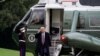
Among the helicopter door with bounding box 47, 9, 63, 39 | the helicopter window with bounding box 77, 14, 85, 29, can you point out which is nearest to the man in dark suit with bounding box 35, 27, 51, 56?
the helicopter window with bounding box 77, 14, 85, 29

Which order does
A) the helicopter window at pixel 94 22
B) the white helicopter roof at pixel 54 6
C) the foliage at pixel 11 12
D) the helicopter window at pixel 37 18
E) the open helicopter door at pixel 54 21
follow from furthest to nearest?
the foliage at pixel 11 12 → the helicopter window at pixel 37 18 → the open helicopter door at pixel 54 21 → the white helicopter roof at pixel 54 6 → the helicopter window at pixel 94 22

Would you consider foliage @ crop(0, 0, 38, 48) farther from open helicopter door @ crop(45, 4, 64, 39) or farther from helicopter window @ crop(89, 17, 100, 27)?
helicopter window @ crop(89, 17, 100, 27)

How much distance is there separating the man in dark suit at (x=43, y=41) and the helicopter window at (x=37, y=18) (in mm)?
3469

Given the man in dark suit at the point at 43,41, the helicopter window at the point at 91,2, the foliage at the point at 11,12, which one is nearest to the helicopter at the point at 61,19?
the helicopter window at the point at 91,2

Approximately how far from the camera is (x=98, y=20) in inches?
743

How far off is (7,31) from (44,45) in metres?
32.9

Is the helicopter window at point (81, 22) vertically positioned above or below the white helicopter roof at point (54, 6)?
below

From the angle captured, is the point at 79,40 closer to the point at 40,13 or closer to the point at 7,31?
the point at 40,13

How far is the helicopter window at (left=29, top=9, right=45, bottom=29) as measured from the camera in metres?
20.6

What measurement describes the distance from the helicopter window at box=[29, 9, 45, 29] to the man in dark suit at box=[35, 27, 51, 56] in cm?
347

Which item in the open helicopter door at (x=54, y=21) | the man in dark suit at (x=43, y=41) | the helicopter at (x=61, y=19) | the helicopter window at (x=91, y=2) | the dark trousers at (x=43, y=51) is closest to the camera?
the helicopter window at (x=91, y=2)

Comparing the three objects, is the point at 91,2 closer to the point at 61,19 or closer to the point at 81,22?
Result: the point at 81,22

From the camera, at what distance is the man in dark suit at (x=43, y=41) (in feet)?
55.9

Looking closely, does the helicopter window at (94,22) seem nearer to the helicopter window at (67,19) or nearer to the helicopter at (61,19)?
the helicopter at (61,19)
